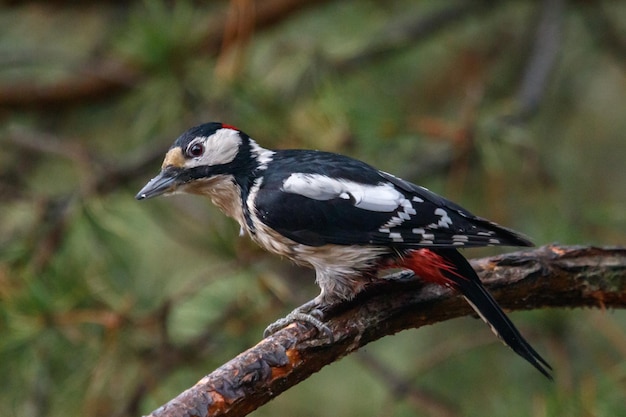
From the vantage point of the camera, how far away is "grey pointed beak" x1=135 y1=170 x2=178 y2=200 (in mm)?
2262

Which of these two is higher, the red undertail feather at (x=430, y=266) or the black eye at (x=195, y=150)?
the black eye at (x=195, y=150)

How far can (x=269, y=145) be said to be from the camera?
3.26m

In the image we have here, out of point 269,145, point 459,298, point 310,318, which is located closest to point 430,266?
point 459,298

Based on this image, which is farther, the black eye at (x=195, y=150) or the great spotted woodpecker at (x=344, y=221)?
the black eye at (x=195, y=150)

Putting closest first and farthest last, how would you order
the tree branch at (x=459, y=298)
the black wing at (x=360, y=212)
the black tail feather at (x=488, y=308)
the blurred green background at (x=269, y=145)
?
the tree branch at (x=459, y=298), the black tail feather at (x=488, y=308), the black wing at (x=360, y=212), the blurred green background at (x=269, y=145)

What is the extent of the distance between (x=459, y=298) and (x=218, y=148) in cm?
70

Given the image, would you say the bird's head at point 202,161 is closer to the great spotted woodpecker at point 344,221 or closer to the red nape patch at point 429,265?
the great spotted woodpecker at point 344,221

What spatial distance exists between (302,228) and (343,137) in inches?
44.7

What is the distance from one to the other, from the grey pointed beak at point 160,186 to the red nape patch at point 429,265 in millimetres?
557

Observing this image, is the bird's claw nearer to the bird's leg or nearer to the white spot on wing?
the bird's leg

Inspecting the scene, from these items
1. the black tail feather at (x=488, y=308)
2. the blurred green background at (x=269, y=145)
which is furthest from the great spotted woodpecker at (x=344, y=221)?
the blurred green background at (x=269, y=145)

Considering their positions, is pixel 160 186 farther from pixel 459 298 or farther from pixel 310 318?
pixel 459 298

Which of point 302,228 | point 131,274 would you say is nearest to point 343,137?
point 131,274

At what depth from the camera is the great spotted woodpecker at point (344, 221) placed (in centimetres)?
211
